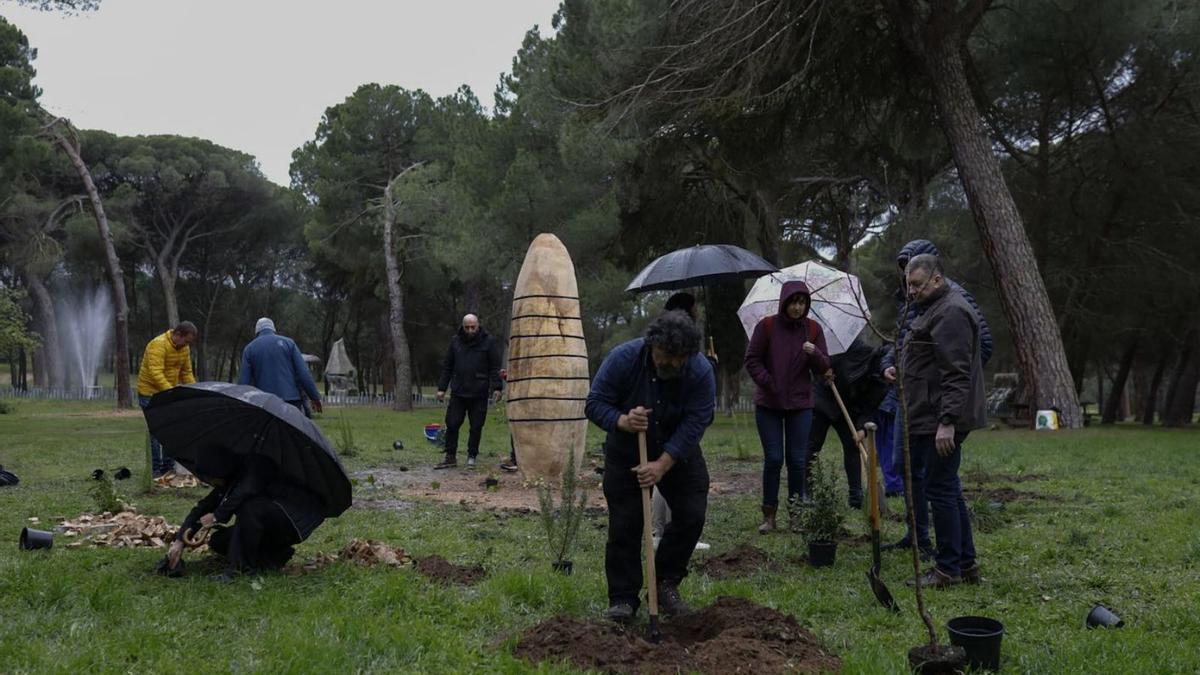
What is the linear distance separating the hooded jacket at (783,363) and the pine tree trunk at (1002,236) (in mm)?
9570

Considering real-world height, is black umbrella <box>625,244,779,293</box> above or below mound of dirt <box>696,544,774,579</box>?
above

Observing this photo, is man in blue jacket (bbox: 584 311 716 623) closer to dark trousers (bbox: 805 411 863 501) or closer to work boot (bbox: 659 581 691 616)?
work boot (bbox: 659 581 691 616)

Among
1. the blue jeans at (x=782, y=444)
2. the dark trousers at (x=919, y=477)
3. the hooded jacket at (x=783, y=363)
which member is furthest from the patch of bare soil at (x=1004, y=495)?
the hooded jacket at (x=783, y=363)

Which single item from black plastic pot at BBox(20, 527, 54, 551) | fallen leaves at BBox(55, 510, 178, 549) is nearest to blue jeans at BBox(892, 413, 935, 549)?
fallen leaves at BBox(55, 510, 178, 549)

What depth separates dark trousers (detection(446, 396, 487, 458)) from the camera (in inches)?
407

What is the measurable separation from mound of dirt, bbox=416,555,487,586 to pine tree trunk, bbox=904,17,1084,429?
11944mm

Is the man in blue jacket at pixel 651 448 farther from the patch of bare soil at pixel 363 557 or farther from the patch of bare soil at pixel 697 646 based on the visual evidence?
the patch of bare soil at pixel 363 557

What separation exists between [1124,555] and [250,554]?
501cm

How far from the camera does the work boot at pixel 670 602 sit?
4.10 meters

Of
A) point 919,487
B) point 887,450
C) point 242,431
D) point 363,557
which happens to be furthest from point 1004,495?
point 242,431

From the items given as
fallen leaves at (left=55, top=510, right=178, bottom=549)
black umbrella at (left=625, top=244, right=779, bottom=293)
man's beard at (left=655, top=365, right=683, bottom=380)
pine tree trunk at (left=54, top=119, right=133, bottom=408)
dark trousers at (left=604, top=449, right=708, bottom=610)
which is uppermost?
pine tree trunk at (left=54, top=119, right=133, bottom=408)

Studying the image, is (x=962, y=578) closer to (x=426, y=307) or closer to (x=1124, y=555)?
(x=1124, y=555)

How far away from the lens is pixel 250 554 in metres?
4.76

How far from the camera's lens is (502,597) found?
4.27 m
